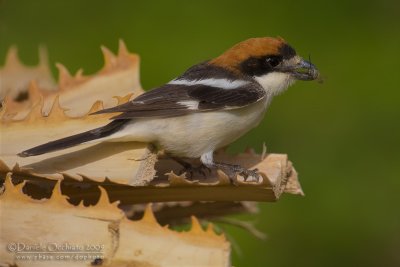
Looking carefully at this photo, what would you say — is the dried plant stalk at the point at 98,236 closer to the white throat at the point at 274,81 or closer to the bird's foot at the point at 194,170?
the bird's foot at the point at 194,170

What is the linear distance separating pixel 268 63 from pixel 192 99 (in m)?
0.37

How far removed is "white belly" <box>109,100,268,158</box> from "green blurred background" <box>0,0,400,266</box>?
93 centimetres

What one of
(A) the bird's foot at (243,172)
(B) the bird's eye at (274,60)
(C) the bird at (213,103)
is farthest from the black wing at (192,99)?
(A) the bird's foot at (243,172)

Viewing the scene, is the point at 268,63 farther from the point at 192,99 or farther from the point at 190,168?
the point at 190,168

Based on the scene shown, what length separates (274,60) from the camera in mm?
3438

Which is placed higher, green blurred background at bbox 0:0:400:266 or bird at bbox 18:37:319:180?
bird at bbox 18:37:319:180

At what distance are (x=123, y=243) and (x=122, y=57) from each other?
3.28 ft

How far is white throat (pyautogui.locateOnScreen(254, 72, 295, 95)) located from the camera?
3.50 m

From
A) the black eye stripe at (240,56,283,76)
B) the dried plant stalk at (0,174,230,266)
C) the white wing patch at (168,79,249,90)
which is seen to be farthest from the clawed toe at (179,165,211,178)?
the dried plant stalk at (0,174,230,266)

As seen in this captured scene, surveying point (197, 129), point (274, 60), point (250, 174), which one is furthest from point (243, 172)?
point (274, 60)

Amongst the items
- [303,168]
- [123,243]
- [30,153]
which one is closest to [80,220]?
[123,243]

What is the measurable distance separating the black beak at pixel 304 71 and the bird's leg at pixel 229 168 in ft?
1.73

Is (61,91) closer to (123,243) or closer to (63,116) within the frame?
(63,116)

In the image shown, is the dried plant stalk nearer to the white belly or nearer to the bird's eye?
the white belly
